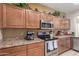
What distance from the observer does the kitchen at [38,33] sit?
1617 millimetres

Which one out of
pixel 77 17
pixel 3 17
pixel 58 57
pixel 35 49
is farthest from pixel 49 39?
pixel 3 17

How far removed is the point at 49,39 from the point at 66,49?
1.08 ft

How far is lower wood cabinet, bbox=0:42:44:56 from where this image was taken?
154 cm

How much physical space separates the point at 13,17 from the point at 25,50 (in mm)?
654

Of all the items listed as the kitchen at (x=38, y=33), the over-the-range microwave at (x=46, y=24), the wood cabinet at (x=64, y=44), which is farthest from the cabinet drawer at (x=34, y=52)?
the over-the-range microwave at (x=46, y=24)

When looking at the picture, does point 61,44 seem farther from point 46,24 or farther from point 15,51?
point 15,51

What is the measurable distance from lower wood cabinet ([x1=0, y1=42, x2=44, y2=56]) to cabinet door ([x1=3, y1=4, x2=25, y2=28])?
17.7 inches

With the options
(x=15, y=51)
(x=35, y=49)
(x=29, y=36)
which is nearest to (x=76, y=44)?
(x=35, y=49)

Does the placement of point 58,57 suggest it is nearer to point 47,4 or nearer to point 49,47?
point 49,47

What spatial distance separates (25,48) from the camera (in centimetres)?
179

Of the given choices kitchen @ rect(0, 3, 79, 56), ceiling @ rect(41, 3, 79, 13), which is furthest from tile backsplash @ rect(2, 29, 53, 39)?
ceiling @ rect(41, 3, 79, 13)

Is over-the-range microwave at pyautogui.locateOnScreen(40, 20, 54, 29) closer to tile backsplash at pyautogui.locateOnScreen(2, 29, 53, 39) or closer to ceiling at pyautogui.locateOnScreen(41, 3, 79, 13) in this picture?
tile backsplash at pyautogui.locateOnScreen(2, 29, 53, 39)

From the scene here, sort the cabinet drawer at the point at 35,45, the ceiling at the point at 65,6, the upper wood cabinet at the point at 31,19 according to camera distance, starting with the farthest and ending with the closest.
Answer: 1. the upper wood cabinet at the point at 31,19
2. the cabinet drawer at the point at 35,45
3. the ceiling at the point at 65,6

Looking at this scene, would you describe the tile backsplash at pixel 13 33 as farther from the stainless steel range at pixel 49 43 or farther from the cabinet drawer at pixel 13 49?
the cabinet drawer at pixel 13 49
